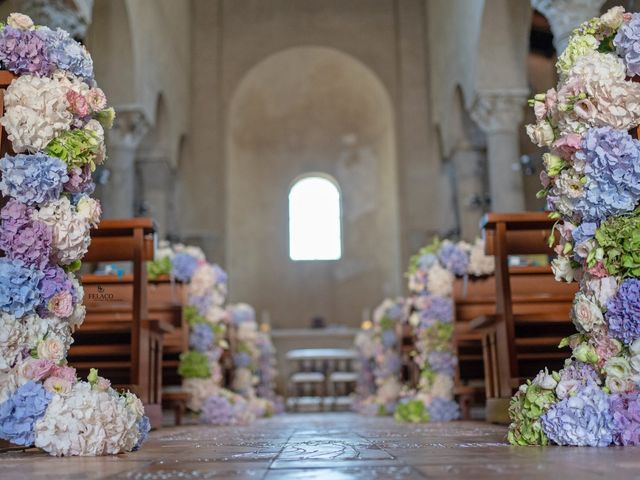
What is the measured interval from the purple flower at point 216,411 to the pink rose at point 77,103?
3.97 meters

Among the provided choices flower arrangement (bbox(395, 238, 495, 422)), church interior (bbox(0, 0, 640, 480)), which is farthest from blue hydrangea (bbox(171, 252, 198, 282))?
flower arrangement (bbox(395, 238, 495, 422))

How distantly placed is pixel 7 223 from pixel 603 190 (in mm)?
2339

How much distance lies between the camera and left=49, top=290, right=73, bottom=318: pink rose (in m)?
3.14

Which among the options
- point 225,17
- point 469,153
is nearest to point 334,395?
point 469,153

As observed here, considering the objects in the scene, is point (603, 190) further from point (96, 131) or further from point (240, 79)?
point (240, 79)

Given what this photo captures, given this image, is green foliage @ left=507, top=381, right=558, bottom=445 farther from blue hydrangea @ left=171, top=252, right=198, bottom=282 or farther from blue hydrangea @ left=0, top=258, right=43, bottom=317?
blue hydrangea @ left=171, top=252, right=198, bottom=282

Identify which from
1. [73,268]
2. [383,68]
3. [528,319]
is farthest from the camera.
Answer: [383,68]

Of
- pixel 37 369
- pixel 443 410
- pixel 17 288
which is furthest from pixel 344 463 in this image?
pixel 443 410

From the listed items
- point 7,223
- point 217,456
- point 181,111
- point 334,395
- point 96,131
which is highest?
point 181,111

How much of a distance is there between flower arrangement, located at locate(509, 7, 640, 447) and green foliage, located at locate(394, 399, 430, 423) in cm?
340

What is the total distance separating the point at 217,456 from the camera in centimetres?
270

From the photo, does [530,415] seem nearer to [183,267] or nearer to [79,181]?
[79,181]

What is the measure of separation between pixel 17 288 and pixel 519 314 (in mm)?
3150

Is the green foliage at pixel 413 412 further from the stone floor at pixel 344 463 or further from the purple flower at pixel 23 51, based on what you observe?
the purple flower at pixel 23 51
